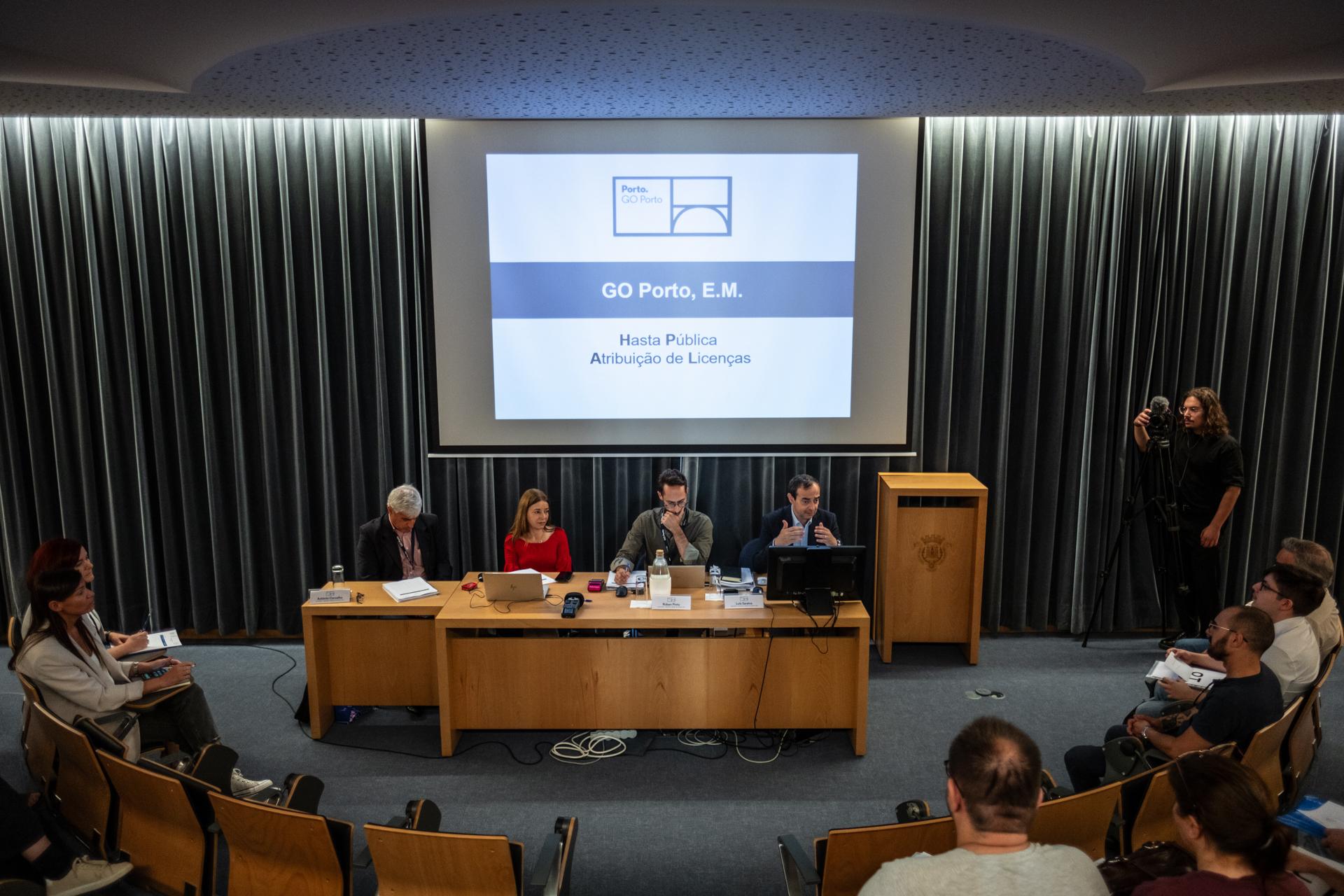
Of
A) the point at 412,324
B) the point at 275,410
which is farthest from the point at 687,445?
the point at 275,410

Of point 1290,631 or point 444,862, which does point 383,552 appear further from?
point 1290,631

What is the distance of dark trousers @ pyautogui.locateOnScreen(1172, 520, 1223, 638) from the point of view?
5.38 meters

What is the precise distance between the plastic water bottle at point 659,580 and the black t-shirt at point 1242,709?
88.2 inches

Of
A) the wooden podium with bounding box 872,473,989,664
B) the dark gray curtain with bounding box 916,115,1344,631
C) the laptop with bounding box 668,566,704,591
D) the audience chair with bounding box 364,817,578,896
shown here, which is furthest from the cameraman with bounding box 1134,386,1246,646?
the audience chair with bounding box 364,817,578,896

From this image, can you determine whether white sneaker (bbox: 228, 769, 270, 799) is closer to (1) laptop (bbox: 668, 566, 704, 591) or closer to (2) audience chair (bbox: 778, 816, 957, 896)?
(1) laptop (bbox: 668, 566, 704, 591)

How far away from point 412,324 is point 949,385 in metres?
3.38

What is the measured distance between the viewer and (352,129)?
535 centimetres

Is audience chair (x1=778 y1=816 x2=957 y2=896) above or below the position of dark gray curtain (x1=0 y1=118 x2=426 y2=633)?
below

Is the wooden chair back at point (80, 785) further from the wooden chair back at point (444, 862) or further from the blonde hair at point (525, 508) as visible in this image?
the blonde hair at point (525, 508)

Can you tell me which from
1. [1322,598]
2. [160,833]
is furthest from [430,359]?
[1322,598]

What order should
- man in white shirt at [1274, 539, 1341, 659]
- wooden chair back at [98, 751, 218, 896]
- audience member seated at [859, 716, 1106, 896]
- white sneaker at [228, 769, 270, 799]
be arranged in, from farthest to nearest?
white sneaker at [228, 769, 270, 799] → man in white shirt at [1274, 539, 1341, 659] → wooden chair back at [98, 751, 218, 896] → audience member seated at [859, 716, 1106, 896]

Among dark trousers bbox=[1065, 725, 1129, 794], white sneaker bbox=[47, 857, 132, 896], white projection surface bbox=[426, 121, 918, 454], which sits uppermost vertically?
white projection surface bbox=[426, 121, 918, 454]

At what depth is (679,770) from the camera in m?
4.13

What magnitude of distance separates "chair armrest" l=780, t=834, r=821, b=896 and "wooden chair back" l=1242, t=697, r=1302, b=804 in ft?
4.82
